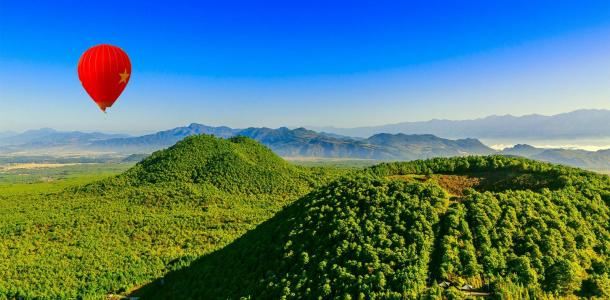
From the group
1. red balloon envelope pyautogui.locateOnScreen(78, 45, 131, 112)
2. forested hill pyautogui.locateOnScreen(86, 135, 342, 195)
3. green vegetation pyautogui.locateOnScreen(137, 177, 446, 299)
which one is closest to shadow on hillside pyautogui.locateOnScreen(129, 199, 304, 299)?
green vegetation pyautogui.locateOnScreen(137, 177, 446, 299)

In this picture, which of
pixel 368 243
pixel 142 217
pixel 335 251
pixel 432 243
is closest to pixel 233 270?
pixel 335 251

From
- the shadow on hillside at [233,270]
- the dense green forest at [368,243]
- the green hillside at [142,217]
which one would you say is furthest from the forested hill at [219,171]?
the shadow on hillside at [233,270]

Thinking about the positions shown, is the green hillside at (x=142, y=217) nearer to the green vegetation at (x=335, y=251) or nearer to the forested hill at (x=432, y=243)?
the green vegetation at (x=335, y=251)

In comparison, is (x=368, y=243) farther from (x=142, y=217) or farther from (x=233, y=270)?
(x=142, y=217)

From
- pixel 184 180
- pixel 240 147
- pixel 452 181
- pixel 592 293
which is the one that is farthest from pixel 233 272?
pixel 240 147

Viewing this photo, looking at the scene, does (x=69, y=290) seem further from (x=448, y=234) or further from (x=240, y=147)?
(x=240, y=147)

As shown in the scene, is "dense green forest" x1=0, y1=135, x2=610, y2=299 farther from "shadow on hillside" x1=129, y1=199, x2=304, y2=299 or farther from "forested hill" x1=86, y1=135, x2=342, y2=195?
"forested hill" x1=86, y1=135, x2=342, y2=195
